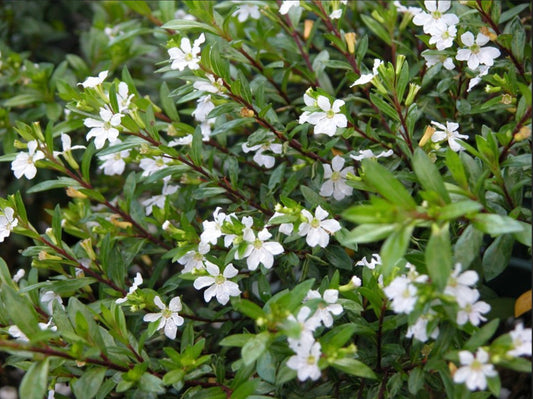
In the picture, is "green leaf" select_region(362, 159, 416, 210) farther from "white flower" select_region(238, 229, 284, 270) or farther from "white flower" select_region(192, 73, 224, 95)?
"white flower" select_region(192, 73, 224, 95)

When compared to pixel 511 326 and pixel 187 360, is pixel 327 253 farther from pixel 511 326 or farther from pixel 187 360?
pixel 511 326

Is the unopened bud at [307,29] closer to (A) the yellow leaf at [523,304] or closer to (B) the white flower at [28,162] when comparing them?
(B) the white flower at [28,162]

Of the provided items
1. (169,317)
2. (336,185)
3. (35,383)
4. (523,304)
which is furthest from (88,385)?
(523,304)

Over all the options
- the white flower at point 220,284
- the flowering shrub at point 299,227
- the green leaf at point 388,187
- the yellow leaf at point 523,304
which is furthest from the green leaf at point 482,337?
the white flower at point 220,284

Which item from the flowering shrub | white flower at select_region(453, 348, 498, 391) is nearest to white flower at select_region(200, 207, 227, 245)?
the flowering shrub

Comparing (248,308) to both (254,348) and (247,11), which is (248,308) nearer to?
(254,348)
